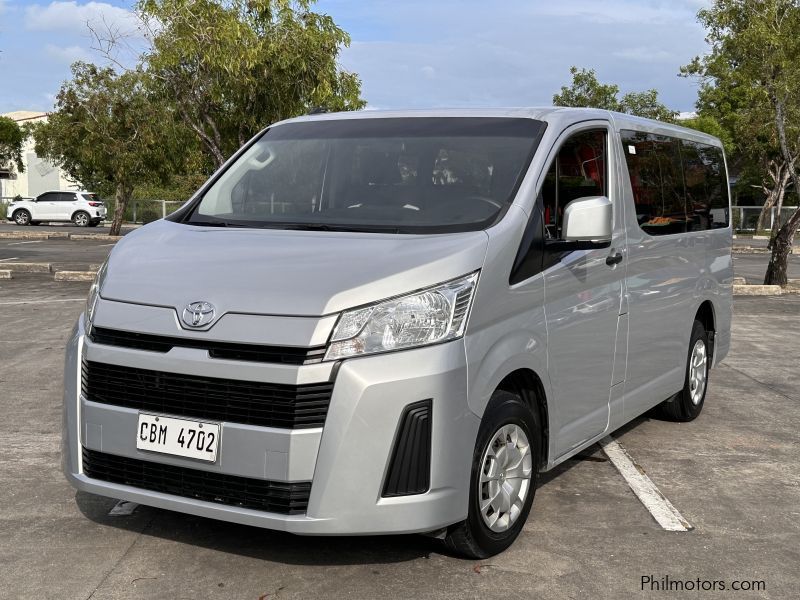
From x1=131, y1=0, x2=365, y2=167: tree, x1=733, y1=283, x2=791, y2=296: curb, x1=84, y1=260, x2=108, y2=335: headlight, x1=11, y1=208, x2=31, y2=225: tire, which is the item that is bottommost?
x1=11, y1=208, x2=31, y2=225: tire

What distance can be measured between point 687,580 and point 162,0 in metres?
16.5

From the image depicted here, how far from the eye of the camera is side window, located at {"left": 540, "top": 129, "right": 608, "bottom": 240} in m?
4.66

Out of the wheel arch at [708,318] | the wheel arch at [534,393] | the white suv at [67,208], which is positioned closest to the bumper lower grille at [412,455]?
the wheel arch at [534,393]

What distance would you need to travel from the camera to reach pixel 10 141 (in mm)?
59875

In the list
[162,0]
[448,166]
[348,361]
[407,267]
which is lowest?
[348,361]

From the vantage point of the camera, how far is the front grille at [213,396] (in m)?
3.62

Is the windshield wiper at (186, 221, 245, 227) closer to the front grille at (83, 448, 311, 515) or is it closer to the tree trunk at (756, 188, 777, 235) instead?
the front grille at (83, 448, 311, 515)

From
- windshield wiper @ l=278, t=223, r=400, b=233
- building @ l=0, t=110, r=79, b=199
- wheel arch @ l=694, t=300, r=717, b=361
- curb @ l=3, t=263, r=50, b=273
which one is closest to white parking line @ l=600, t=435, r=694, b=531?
wheel arch @ l=694, t=300, r=717, b=361

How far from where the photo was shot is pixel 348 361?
363 centimetres

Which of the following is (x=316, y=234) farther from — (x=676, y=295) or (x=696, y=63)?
(x=696, y=63)

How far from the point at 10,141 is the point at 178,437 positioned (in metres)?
61.4

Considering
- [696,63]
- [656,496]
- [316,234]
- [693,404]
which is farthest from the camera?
[696,63]

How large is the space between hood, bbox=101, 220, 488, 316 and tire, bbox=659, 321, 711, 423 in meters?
3.27

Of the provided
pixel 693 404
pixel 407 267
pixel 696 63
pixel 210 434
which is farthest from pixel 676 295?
pixel 696 63
